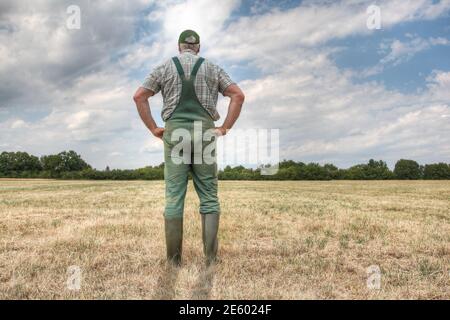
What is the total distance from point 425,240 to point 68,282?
236 inches

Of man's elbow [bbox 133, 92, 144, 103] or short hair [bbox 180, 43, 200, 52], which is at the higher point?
short hair [bbox 180, 43, 200, 52]

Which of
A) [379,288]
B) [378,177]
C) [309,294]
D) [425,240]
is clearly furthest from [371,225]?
[378,177]

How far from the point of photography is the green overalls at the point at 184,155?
502cm

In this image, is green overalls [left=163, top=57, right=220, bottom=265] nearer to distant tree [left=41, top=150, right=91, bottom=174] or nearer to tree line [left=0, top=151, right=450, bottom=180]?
tree line [left=0, top=151, right=450, bottom=180]

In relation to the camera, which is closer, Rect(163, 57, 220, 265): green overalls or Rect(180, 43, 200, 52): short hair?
Rect(163, 57, 220, 265): green overalls

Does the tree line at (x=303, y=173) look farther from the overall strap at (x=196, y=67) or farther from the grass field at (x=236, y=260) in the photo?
the overall strap at (x=196, y=67)

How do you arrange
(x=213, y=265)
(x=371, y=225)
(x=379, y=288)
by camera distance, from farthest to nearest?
1. (x=371, y=225)
2. (x=213, y=265)
3. (x=379, y=288)

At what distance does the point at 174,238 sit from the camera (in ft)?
16.8

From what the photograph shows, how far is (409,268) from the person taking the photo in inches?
209

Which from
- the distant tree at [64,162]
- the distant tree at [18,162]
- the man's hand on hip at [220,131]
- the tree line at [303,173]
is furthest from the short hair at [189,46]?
the distant tree at [18,162]

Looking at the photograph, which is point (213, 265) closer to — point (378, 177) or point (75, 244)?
point (75, 244)

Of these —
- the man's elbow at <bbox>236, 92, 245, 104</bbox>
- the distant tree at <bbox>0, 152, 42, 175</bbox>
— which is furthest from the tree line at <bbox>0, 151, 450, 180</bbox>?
the man's elbow at <bbox>236, 92, 245, 104</bbox>

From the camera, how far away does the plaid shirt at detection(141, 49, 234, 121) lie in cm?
502

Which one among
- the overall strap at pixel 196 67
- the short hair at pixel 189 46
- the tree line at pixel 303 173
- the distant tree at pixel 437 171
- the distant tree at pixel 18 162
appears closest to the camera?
the overall strap at pixel 196 67
